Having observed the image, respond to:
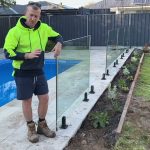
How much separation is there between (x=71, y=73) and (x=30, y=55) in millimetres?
1676

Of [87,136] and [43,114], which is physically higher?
[43,114]

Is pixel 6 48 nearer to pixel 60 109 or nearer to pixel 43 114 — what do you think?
pixel 43 114

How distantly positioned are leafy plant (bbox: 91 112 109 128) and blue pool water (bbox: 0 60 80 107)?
2.93ft

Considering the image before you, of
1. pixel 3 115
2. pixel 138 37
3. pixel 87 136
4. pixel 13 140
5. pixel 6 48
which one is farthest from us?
pixel 138 37

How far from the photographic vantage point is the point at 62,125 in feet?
15.5

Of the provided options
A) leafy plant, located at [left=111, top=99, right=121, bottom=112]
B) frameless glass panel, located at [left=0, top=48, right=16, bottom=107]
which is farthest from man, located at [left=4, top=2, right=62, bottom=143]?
frameless glass panel, located at [left=0, top=48, right=16, bottom=107]

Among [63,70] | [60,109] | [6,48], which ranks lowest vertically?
[60,109]

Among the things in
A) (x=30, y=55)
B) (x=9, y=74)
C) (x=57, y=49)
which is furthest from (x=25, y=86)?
(x=9, y=74)

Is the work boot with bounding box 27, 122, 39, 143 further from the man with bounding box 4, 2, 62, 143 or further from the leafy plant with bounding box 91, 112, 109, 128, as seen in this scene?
the leafy plant with bounding box 91, 112, 109, 128

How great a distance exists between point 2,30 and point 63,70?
12.7 meters

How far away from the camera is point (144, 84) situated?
8.10m

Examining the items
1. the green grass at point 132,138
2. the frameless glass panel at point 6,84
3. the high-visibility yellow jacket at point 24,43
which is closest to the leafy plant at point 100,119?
the green grass at point 132,138

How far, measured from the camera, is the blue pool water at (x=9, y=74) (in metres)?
4.95

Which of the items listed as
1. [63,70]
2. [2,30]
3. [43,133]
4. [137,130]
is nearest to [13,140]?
[43,133]
